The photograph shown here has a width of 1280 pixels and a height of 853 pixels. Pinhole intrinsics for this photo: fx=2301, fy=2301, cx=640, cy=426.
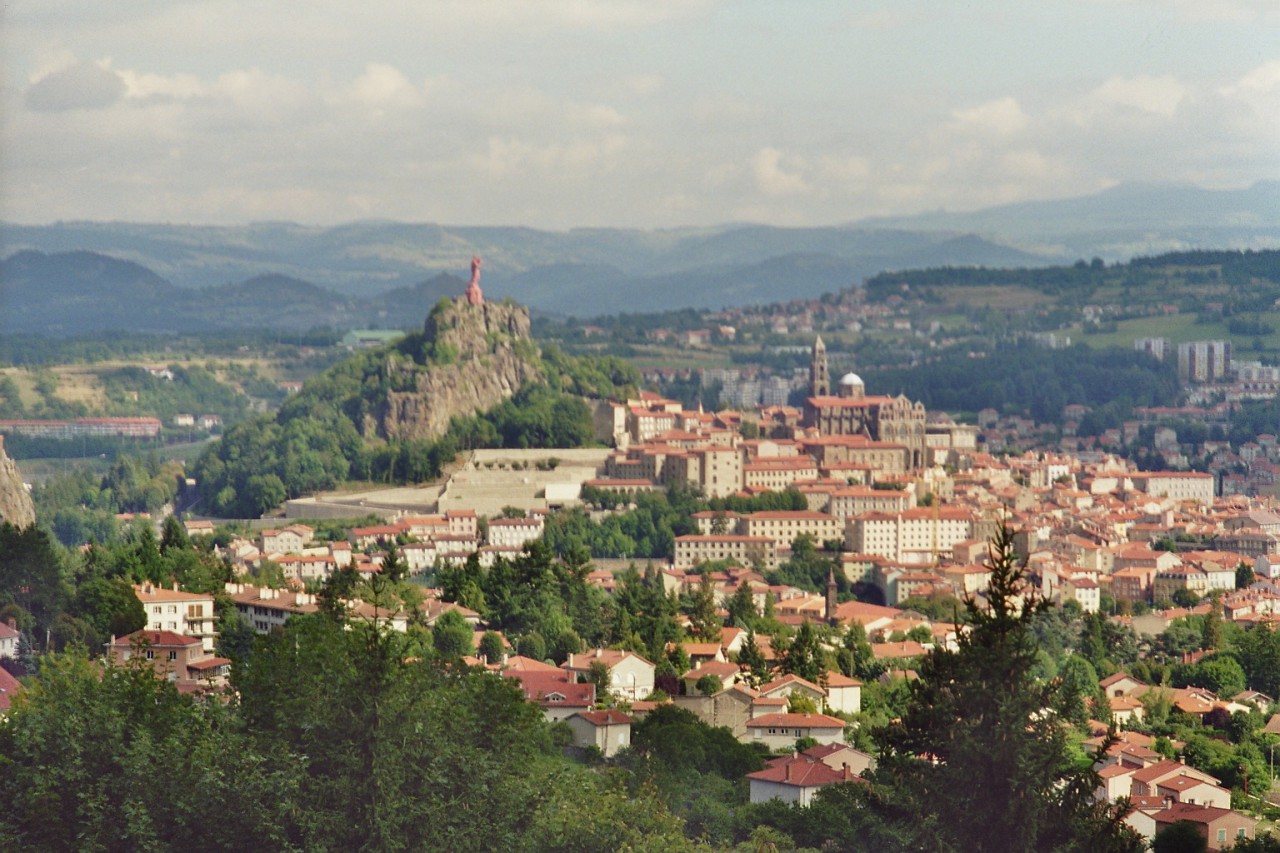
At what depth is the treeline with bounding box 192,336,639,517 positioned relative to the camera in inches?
1815

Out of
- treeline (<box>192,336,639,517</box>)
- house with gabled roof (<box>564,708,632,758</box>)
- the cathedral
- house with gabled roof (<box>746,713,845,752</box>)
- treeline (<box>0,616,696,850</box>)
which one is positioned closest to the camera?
treeline (<box>0,616,696,850</box>)

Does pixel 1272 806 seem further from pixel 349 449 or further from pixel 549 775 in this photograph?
pixel 349 449

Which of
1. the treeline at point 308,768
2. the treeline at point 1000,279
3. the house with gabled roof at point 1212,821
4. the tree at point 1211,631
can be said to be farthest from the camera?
the treeline at point 1000,279

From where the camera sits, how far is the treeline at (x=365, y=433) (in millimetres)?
46094

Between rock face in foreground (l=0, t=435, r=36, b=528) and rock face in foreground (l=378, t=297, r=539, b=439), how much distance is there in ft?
52.0

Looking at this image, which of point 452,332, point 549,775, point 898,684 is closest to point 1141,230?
point 452,332

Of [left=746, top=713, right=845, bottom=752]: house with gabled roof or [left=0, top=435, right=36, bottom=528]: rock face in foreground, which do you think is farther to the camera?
[left=0, top=435, right=36, bottom=528]: rock face in foreground

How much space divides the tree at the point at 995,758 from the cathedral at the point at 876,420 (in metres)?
37.6

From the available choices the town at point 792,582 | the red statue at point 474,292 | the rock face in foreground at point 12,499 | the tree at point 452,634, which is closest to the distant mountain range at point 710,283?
the red statue at point 474,292

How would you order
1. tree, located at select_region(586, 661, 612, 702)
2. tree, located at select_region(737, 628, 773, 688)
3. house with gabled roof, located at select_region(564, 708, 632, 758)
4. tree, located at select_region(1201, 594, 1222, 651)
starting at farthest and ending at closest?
tree, located at select_region(1201, 594, 1222, 651) → tree, located at select_region(737, 628, 773, 688) → tree, located at select_region(586, 661, 612, 702) → house with gabled roof, located at select_region(564, 708, 632, 758)

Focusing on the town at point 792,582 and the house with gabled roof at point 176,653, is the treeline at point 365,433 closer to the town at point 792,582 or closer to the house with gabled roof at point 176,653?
the town at point 792,582

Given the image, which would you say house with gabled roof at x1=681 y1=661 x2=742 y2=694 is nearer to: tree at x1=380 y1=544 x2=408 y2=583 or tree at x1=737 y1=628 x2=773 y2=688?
tree at x1=737 y1=628 x2=773 y2=688

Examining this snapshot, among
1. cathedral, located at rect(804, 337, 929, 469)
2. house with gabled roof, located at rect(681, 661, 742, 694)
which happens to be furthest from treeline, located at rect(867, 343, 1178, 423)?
house with gabled roof, located at rect(681, 661, 742, 694)

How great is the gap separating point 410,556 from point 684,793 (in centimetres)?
1740
